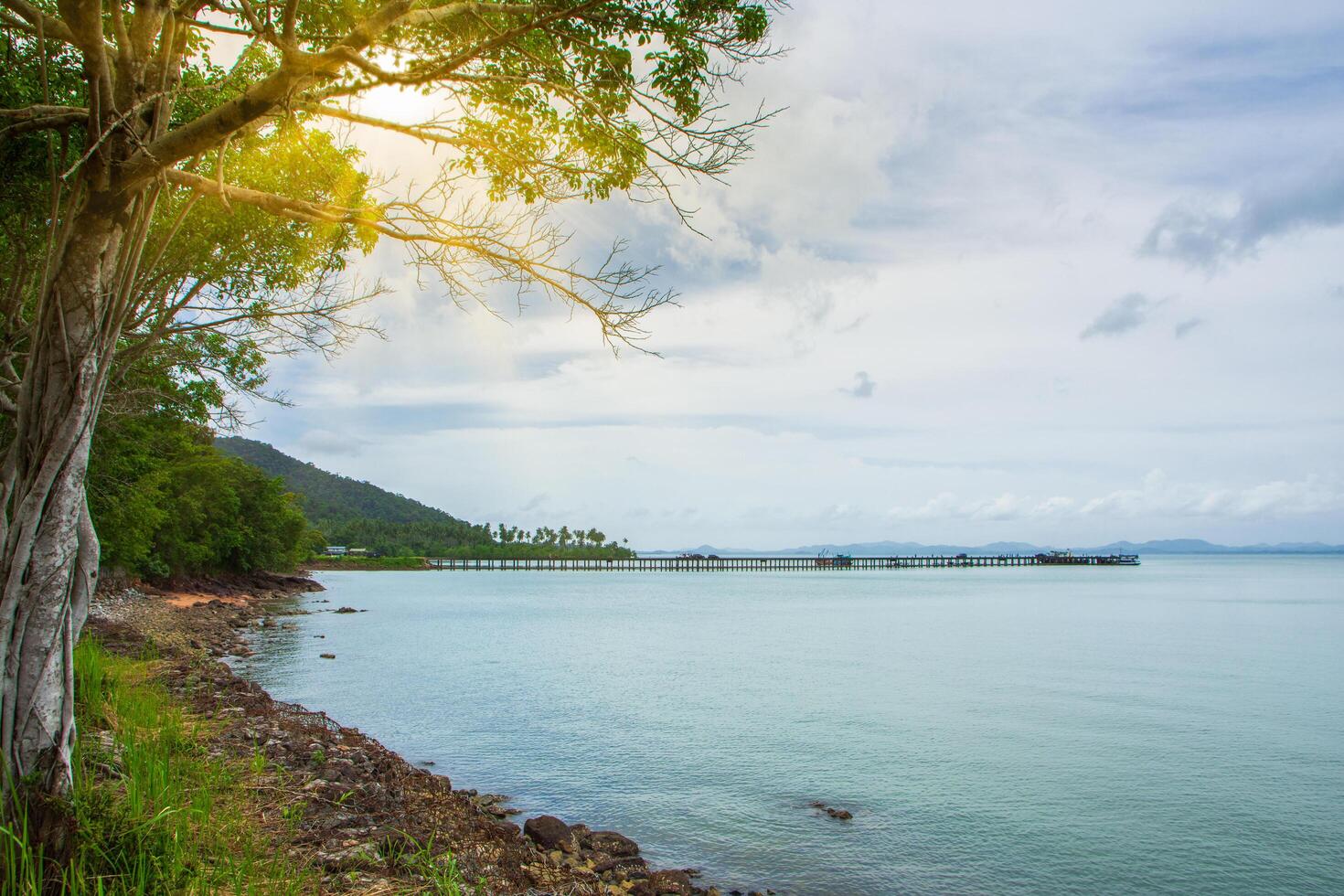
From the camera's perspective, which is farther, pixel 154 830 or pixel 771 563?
pixel 771 563

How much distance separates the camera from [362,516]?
178 metres

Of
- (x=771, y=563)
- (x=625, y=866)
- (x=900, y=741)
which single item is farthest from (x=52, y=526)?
(x=771, y=563)

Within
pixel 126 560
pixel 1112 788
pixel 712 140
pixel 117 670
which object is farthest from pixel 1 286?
pixel 126 560

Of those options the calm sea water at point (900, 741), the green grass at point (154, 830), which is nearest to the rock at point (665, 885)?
the calm sea water at point (900, 741)

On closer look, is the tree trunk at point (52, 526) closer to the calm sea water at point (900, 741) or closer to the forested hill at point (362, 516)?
the calm sea water at point (900, 741)

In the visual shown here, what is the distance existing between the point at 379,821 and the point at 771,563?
506 ft

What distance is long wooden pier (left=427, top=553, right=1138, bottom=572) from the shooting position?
157 meters

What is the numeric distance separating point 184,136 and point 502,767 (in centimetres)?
1282

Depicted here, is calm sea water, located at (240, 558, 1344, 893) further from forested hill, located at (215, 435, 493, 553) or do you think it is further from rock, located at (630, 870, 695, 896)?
forested hill, located at (215, 435, 493, 553)

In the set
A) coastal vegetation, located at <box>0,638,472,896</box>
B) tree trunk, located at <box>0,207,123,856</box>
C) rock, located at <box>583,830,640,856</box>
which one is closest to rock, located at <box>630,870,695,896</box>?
rock, located at <box>583,830,640,856</box>

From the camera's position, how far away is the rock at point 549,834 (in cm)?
1017

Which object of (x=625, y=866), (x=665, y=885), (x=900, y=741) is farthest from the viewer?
(x=900, y=741)

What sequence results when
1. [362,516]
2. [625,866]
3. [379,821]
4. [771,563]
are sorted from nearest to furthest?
[379,821], [625,866], [771,563], [362,516]

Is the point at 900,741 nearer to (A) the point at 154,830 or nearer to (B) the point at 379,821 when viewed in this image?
(B) the point at 379,821
